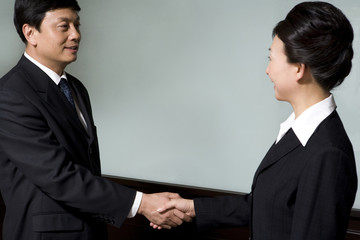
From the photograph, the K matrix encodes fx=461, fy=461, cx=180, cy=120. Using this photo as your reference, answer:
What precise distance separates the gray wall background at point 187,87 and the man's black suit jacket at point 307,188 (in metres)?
0.67

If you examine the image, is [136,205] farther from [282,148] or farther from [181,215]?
[282,148]

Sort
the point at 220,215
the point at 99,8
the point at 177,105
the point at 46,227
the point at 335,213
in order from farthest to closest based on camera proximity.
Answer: the point at 99,8, the point at 177,105, the point at 220,215, the point at 46,227, the point at 335,213

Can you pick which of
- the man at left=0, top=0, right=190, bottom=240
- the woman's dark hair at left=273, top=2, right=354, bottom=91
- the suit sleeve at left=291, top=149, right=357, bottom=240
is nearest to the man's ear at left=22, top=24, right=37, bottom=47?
the man at left=0, top=0, right=190, bottom=240

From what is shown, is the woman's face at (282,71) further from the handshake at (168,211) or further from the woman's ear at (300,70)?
the handshake at (168,211)

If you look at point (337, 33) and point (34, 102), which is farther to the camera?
point (34, 102)

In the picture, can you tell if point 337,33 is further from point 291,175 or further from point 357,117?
point 357,117

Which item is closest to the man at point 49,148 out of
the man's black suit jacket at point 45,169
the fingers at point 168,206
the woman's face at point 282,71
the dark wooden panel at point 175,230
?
the man's black suit jacket at point 45,169

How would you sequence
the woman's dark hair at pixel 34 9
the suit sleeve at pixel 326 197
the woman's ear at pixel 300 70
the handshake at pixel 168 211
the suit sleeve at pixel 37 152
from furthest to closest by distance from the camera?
the handshake at pixel 168 211 < the woman's dark hair at pixel 34 9 < the suit sleeve at pixel 37 152 < the woman's ear at pixel 300 70 < the suit sleeve at pixel 326 197

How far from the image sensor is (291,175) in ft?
3.43

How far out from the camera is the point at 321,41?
103 cm

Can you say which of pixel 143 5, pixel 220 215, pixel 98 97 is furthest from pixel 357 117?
pixel 98 97

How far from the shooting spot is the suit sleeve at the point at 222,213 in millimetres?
1508

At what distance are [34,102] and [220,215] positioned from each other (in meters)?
0.69

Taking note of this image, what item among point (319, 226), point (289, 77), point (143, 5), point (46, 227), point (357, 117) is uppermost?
point (143, 5)
